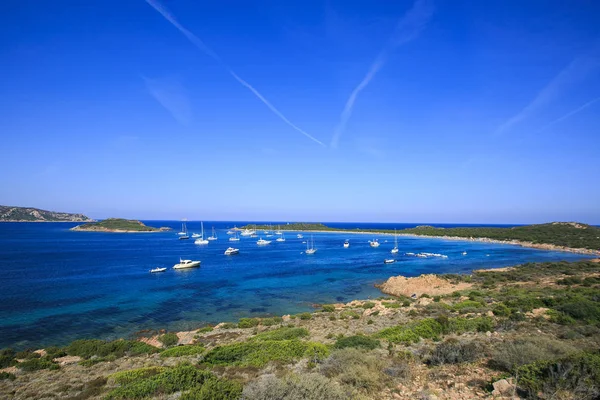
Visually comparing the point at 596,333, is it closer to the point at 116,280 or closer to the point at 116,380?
the point at 116,380

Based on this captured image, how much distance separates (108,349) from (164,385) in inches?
475

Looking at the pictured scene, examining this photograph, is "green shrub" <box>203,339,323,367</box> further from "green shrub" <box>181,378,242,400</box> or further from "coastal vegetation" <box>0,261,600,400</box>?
"green shrub" <box>181,378,242,400</box>

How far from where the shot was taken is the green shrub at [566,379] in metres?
6.62

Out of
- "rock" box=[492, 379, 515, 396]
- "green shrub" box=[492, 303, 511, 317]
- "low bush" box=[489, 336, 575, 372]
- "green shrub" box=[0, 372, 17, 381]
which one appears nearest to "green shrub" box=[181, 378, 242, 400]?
"rock" box=[492, 379, 515, 396]

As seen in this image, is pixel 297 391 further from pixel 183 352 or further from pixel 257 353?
pixel 183 352

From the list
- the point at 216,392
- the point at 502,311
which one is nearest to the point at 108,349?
the point at 216,392

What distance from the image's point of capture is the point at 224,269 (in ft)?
183

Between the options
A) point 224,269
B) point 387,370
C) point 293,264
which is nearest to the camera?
point 387,370

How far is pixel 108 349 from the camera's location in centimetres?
1747

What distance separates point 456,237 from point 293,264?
103289 mm

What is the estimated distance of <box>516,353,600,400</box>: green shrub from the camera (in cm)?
662

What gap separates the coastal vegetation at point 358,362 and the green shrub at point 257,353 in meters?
0.05

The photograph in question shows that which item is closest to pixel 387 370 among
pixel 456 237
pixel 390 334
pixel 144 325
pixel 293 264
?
pixel 390 334

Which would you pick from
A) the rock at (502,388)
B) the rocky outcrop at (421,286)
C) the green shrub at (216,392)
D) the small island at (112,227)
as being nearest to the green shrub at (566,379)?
the rock at (502,388)
